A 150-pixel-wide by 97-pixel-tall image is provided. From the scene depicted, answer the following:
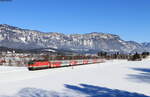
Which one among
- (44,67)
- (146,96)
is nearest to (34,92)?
(146,96)

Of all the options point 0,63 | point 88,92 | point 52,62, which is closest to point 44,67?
point 52,62

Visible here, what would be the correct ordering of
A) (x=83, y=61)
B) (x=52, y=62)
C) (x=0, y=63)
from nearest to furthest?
1. (x=52, y=62)
2. (x=0, y=63)
3. (x=83, y=61)

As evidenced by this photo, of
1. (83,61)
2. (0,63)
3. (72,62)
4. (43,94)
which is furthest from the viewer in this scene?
(83,61)

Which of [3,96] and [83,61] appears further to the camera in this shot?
[83,61]

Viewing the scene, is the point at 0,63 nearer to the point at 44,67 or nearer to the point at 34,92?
the point at 44,67

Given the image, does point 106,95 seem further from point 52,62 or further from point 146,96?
point 52,62

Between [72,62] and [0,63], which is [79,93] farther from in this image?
[72,62]

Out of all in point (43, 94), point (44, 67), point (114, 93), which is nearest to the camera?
point (43, 94)

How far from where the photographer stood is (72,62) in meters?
75.7

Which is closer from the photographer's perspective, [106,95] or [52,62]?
[106,95]

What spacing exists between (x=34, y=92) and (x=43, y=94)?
1.16 meters

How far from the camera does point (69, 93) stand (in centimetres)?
2180

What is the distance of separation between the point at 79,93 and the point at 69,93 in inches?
30.1

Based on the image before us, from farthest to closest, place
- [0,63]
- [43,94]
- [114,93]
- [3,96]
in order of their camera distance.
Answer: [0,63] < [114,93] < [43,94] < [3,96]
